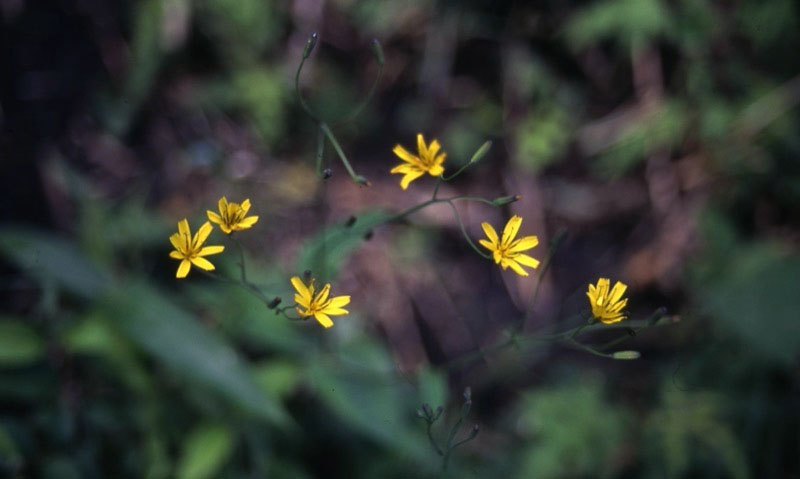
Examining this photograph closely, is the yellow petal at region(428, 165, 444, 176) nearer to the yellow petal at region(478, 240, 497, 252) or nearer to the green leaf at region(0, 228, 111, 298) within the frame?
the yellow petal at region(478, 240, 497, 252)

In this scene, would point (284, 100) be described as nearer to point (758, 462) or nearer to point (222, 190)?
point (222, 190)

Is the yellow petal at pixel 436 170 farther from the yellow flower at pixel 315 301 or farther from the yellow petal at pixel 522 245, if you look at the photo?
the yellow flower at pixel 315 301

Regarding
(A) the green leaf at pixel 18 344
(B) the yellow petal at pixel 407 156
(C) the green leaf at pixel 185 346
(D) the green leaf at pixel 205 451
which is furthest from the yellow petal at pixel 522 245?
(A) the green leaf at pixel 18 344

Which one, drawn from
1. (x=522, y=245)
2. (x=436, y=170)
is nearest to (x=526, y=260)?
(x=522, y=245)

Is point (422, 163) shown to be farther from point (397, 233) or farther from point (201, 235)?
point (397, 233)

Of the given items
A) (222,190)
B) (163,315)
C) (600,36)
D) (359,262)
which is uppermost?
(600,36)

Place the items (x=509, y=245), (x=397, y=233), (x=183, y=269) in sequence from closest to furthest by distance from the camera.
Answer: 1. (x=183, y=269)
2. (x=509, y=245)
3. (x=397, y=233)

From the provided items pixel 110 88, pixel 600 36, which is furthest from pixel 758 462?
pixel 110 88
